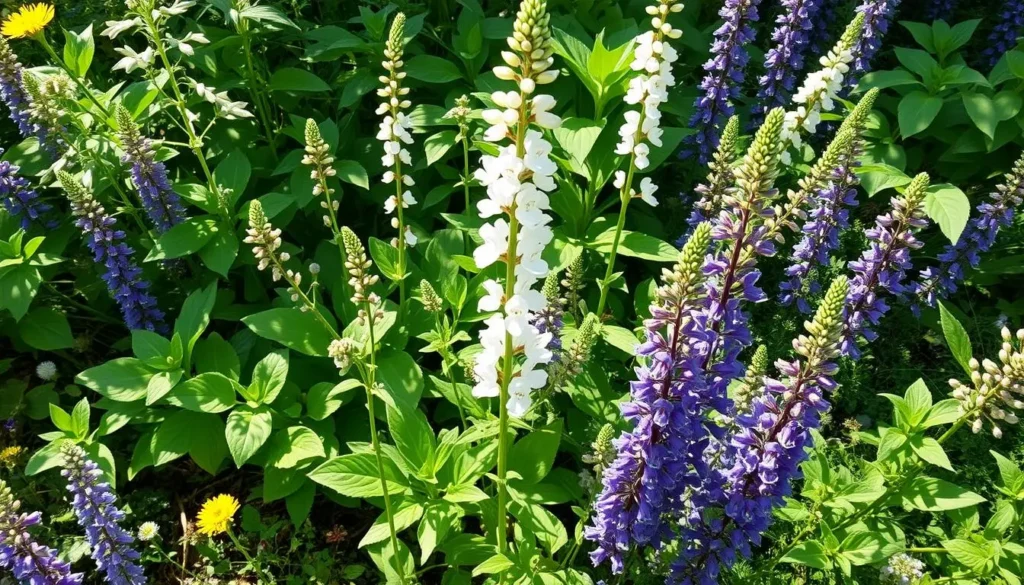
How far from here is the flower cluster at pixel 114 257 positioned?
12.3ft

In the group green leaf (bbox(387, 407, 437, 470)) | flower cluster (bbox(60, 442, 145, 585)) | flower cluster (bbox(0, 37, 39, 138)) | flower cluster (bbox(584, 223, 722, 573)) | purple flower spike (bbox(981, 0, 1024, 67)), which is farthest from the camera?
purple flower spike (bbox(981, 0, 1024, 67))

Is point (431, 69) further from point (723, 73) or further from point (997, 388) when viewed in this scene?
point (997, 388)

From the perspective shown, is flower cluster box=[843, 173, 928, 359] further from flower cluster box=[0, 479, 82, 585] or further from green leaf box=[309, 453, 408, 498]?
flower cluster box=[0, 479, 82, 585]

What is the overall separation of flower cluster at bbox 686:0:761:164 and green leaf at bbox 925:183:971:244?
1300 millimetres

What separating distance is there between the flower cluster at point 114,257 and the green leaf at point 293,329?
82 centimetres

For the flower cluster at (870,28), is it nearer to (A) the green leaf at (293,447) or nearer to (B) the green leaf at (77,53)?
(A) the green leaf at (293,447)

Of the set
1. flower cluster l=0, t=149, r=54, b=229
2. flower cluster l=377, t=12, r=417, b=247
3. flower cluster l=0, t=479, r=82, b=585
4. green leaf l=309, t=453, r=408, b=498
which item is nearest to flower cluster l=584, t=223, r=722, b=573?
green leaf l=309, t=453, r=408, b=498

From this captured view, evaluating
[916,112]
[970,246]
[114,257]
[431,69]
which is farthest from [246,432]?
[916,112]

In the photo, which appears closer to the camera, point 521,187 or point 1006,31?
point 521,187

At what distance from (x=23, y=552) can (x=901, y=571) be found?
12.8 ft

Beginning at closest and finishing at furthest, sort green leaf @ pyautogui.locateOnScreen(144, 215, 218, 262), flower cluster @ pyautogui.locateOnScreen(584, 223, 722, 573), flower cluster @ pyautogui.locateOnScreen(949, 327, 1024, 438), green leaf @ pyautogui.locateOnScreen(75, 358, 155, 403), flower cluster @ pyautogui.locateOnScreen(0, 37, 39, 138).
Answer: flower cluster @ pyautogui.locateOnScreen(584, 223, 722, 573) → flower cluster @ pyautogui.locateOnScreen(949, 327, 1024, 438) → green leaf @ pyautogui.locateOnScreen(75, 358, 155, 403) → flower cluster @ pyautogui.locateOnScreen(0, 37, 39, 138) → green leaf @ pyautogui.locateOnScreen(144, 215, 218, 262)

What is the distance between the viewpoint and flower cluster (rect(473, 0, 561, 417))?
1972 millimetres

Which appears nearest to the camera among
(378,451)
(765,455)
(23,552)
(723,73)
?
(765,455)

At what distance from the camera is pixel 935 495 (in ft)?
10.3
